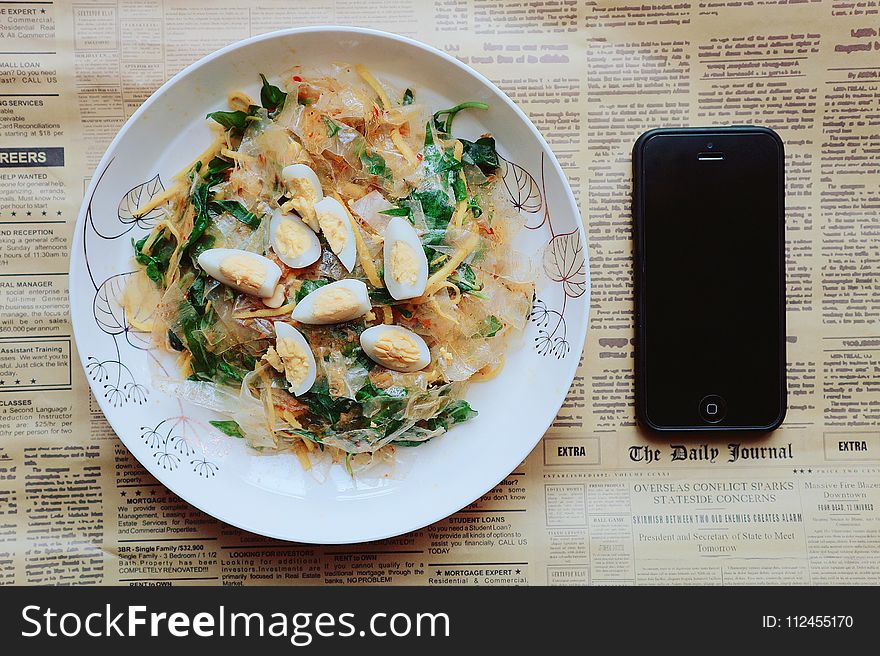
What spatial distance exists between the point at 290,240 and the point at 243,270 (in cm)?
11

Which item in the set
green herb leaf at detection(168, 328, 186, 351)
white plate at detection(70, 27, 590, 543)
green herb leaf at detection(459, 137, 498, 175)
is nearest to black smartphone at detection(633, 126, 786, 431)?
white plate at detection(70, 27, 590, 543)

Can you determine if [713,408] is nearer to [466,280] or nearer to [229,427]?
[466,280]

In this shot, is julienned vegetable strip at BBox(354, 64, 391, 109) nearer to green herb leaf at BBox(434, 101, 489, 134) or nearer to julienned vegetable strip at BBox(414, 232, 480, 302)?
green herb leaf at BBox(434, 101, 489, 134)

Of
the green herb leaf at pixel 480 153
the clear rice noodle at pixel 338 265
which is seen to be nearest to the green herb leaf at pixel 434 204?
the clear rice noodle at pixel 338 265

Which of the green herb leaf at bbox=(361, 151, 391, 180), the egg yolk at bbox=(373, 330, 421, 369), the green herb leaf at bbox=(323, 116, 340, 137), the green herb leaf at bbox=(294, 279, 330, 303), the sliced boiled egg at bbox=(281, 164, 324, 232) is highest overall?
the green herb leaf at bbox=(323, 116, 340, 137)

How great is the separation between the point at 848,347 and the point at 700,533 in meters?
0.55

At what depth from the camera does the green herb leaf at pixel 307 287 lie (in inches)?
51.2

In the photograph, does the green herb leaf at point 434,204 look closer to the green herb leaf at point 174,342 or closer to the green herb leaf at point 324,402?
the green herb leaf at point 324,402

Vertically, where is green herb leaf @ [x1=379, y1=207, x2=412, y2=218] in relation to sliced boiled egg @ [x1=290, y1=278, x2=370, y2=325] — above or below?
above

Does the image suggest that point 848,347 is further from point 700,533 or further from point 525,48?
point 525,48

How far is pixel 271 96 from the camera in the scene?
1353 millimetres

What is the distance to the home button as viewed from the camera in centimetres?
149

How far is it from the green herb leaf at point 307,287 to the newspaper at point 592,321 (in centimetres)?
56

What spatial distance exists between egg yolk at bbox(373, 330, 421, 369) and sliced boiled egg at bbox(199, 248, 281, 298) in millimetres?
237
